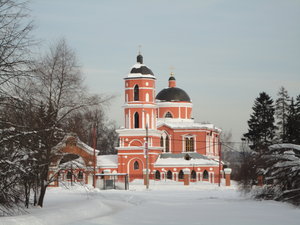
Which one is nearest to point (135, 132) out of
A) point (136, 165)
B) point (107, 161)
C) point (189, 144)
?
point (136, 165)

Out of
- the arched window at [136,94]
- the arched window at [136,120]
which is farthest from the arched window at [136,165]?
the arched window at [136,94]

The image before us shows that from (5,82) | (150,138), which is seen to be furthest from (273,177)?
(150,138)

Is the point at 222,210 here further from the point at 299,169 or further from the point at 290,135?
the point at 290,135

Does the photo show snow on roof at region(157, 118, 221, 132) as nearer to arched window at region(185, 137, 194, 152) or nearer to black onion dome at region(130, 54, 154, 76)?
arched window at region(185, 137, 194, 152)

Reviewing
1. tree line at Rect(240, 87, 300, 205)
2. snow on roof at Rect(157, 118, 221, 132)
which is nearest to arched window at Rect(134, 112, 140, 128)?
snow on roof at Rect(157, 118, 221, 132)

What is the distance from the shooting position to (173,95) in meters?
81.2

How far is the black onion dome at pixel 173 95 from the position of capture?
80.9 metres

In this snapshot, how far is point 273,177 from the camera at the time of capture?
30344 millimetres

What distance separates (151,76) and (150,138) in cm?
712

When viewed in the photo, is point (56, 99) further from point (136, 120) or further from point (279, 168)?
point (136, 120)

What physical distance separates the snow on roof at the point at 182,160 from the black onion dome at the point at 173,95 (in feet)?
29.5

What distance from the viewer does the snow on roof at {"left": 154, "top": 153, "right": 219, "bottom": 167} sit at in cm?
7144

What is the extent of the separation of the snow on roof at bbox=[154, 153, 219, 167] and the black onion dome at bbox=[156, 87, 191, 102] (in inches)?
354

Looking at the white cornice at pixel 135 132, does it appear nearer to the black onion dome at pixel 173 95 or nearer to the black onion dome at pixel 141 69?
the black onion dome at pixel 141 69
